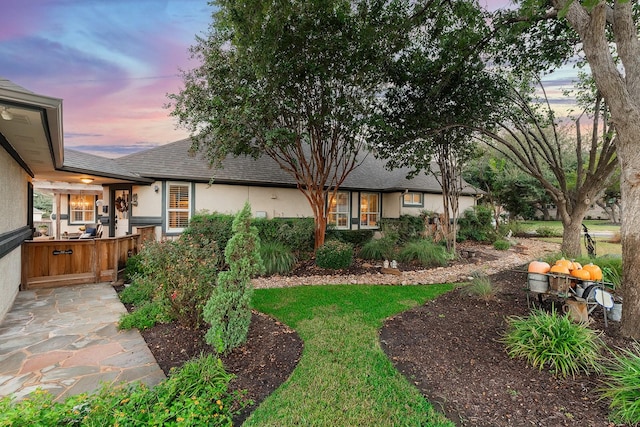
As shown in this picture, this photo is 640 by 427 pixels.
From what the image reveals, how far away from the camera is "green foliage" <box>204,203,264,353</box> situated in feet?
10.8

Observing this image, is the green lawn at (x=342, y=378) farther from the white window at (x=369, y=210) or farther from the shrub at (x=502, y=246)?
the white window at (x=369, y=210)

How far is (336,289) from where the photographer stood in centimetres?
635

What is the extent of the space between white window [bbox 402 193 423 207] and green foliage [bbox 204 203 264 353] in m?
11.6

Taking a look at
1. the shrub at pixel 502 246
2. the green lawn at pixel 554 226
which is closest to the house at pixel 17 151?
the shrub at pixel 502 246

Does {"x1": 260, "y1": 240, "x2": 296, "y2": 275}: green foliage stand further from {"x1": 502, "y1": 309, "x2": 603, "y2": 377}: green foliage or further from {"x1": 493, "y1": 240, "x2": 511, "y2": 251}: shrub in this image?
{"x1": 493, "y1": 240, "x2": 511, "y2": 251}: shrub

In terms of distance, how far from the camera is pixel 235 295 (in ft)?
11.1

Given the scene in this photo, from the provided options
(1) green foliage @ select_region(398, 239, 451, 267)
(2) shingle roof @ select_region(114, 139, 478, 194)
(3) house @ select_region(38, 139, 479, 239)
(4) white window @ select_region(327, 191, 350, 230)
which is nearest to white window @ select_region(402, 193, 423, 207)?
(3) house @ select_region(38, 139, 479, 239)

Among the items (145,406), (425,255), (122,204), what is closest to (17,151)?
(145,406)

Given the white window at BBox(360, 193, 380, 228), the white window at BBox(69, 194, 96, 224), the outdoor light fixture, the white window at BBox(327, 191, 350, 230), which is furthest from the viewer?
the white window at BBox(69, 194, 96, 224)

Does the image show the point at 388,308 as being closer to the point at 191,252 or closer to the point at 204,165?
the point at 191,252

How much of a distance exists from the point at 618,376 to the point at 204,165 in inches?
469

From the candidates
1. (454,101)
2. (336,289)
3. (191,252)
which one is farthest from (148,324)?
(454,101)

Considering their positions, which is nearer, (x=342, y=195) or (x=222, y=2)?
(x=222, y=2)

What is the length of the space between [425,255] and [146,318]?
7.47m
